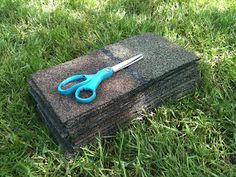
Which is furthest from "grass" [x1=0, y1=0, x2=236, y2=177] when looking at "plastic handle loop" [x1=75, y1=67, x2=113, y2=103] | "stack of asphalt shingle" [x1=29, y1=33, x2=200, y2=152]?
"plastic handle loop" [x1=75, y1=67, x2=113, y2=103]

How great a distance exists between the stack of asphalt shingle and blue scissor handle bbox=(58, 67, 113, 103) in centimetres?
3

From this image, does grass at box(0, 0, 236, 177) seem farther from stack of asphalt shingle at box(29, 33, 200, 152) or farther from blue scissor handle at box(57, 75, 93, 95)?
blue scissor handle at box(57, 75, 93, 95)

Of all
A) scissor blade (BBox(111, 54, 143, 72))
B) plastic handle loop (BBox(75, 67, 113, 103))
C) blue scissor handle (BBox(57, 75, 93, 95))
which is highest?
blue scissor handle (BBox(57, 75, 93, 95))

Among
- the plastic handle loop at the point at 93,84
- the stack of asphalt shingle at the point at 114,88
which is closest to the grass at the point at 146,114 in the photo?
the stack of asphalt shingle at the point at 114,88

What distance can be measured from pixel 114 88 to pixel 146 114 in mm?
257

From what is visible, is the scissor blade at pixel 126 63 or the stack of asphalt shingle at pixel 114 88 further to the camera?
the scissor blade at pixel 126 63

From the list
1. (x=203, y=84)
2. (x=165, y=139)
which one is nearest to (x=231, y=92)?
(x=203, y=84)

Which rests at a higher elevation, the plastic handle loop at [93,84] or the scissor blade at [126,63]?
the plastic handle loop at [93,84]

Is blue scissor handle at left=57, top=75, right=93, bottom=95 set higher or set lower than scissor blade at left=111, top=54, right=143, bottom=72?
higher

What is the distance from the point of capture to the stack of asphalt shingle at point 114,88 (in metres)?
1.54

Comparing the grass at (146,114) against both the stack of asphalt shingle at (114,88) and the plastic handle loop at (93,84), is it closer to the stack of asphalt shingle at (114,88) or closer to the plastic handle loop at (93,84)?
the stack of asphalt shingle at (114,88)

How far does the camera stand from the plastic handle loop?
5.00 ft

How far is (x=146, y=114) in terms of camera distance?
1758mm

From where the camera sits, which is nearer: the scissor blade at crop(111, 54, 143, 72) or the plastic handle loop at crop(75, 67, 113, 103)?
the plastic handle loop at crop(75, 67, 113, 103)
